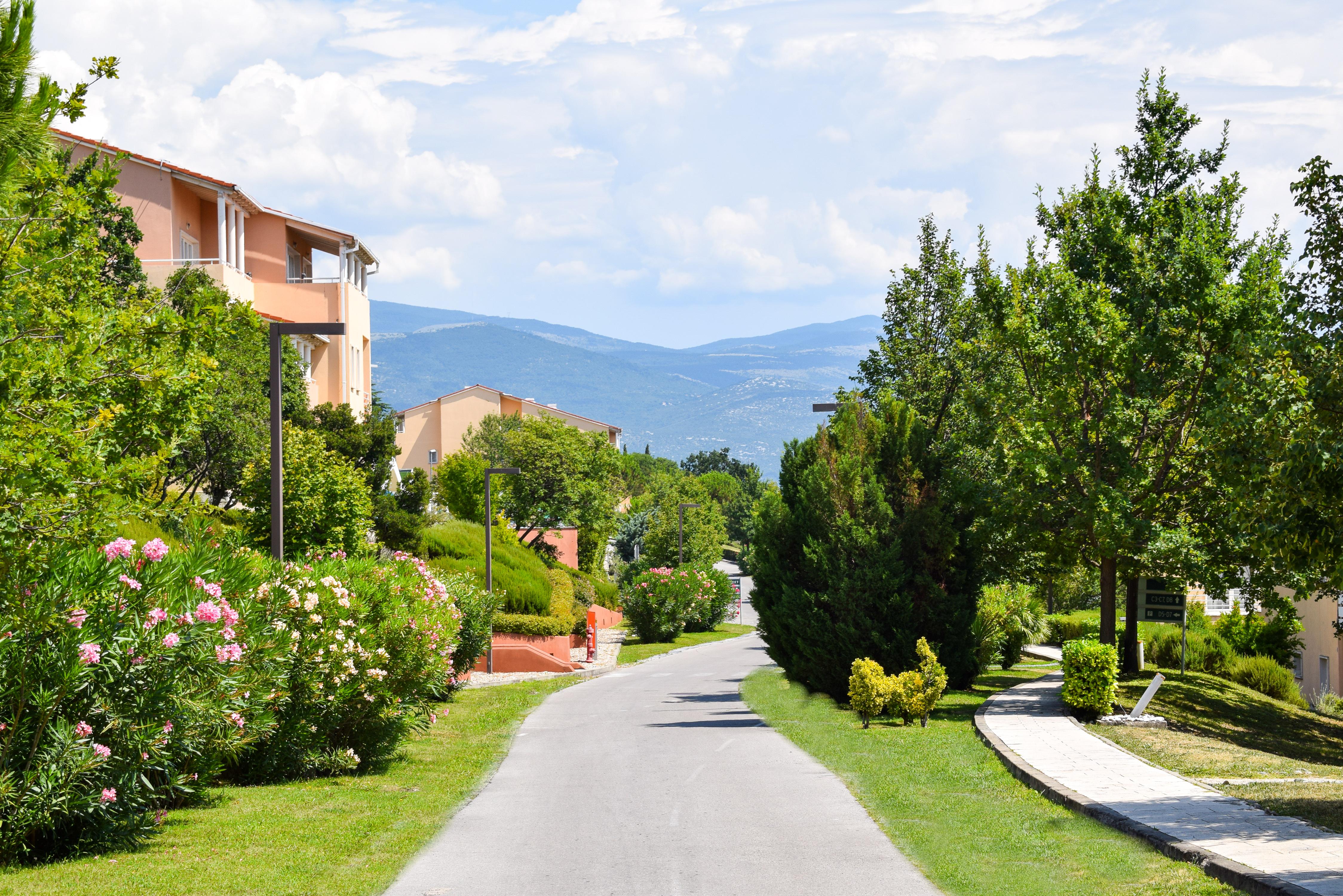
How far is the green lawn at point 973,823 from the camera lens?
26.8ft

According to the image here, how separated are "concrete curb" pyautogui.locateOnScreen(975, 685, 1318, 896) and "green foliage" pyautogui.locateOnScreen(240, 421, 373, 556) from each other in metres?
14.4

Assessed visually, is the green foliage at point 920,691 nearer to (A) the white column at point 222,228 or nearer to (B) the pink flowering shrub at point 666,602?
(A) the white column at point 222,228

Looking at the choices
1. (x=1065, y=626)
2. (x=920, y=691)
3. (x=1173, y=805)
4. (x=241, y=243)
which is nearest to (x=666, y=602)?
(x=1065, y=626)

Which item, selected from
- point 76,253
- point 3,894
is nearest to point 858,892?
point 3,894

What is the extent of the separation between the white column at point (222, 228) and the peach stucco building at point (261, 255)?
5cm

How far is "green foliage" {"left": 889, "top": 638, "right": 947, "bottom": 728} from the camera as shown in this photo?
59.2 ft

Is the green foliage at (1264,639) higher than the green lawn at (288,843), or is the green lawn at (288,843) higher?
the green lawn at (288,843)

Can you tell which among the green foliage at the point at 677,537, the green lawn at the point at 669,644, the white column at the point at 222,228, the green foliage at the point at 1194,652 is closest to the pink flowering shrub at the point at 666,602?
the green lawn at the point at 669,644

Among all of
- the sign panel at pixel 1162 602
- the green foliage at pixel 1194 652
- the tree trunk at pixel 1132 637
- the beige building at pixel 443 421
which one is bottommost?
the green foliage at pixel 1194 652

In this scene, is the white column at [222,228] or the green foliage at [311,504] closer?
the green foliage at [311,504]

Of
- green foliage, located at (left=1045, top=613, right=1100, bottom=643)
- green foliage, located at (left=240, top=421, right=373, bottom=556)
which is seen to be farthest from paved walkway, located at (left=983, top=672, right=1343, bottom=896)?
green foliage, located at (left=1045, top=613, right=1100, bottom=643)

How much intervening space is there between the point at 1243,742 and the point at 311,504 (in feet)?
56.9

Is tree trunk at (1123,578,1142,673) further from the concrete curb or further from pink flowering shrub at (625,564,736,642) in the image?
pink flowering shrub at (625,564,736,642)

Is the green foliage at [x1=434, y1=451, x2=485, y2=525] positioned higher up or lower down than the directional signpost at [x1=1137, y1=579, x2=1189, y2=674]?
higher up
